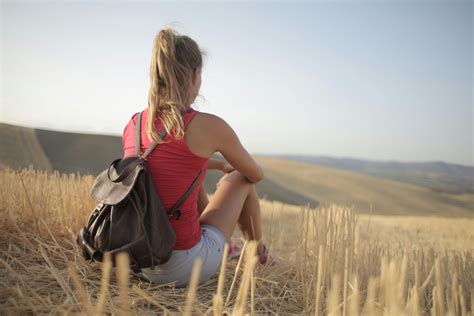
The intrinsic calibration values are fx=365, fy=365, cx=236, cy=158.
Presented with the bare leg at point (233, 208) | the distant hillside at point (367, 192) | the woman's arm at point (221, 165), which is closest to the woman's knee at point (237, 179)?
the bare leg at point (233, 208)

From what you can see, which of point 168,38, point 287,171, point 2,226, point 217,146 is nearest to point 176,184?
point 217,146

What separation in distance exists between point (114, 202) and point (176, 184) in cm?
31

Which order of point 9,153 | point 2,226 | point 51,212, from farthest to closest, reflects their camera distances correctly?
point 9,153 → point 51,212 → point 2,226

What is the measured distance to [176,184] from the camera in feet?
6.00

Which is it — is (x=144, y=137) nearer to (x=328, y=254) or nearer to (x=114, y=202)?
(x=114, y=202)

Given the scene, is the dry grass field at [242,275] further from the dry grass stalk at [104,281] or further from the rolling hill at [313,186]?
the rolling hill at [313,186]

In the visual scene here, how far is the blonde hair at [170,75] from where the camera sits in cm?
183

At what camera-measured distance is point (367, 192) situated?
3092cm

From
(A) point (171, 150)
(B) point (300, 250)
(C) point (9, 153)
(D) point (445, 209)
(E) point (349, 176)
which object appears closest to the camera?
(A) point (171, 150)

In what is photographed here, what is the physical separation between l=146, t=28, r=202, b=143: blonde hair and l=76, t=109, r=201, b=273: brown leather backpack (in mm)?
241

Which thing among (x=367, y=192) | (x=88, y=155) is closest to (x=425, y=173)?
(x=367, y=192)

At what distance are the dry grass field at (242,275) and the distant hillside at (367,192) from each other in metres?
23.3

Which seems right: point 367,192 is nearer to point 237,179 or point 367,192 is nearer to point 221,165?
point 221,165

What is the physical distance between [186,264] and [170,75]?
961 mm
